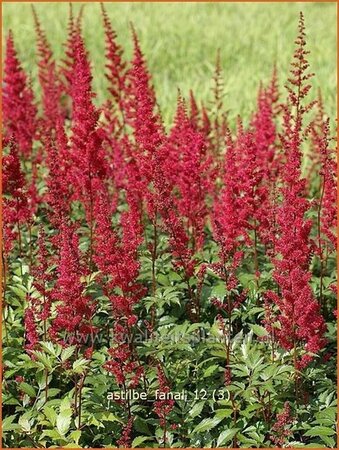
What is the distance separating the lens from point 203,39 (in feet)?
51.9

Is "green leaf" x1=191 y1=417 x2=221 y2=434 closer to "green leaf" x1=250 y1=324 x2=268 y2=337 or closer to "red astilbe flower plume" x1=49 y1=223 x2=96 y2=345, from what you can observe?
"green leaf" x1=250 y1=324 x2=268 y2=337

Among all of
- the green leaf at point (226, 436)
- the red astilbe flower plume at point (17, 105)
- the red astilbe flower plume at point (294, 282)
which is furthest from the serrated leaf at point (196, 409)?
the red astilbe flower plume at point (17, 105)

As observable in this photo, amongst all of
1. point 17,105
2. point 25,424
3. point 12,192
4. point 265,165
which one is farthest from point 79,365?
point 17,105

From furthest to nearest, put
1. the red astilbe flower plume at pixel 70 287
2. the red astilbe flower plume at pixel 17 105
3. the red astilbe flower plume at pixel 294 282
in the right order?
the red astilbe flower plume at pixel 17 105, the red astilbe flower plume at pixel 294 282, the red astilbe flower plume at pixel 70 287

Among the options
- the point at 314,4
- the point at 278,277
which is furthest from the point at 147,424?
the point at 314,4

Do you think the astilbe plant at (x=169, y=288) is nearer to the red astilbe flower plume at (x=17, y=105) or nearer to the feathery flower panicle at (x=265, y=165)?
the feathery flower panicle at (x=265, y=165)

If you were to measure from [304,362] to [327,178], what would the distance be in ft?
4.51

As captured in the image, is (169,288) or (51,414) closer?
(51,414)

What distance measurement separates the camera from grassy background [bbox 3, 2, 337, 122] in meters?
13.0

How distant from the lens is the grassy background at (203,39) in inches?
513

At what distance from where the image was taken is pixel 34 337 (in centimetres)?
471

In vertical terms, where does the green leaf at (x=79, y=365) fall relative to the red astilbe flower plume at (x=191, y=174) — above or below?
below

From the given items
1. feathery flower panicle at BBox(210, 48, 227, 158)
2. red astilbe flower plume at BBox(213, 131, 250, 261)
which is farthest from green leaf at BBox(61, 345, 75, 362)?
feathery flower panicle at BBox(210, 48, 227, 158)

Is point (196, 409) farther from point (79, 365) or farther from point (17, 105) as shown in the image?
point (17, 105)
